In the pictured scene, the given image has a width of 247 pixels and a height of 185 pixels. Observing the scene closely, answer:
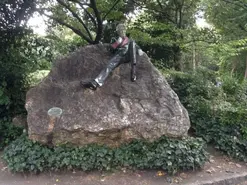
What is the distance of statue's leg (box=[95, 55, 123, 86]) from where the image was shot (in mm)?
4266

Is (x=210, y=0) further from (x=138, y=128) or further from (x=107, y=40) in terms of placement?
(x=138, y=128)

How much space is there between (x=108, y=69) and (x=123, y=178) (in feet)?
5.95

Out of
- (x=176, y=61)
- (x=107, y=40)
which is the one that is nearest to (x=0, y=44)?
(x=107, y=40)

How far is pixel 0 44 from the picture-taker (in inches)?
227

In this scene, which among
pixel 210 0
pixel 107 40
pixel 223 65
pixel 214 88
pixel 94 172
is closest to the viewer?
pixel 94 172

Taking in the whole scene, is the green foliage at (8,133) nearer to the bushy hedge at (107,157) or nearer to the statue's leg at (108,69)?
the bushy hedge at (107,157)

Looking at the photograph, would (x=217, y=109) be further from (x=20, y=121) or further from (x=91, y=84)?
(x=20, y=121)

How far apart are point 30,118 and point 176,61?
269 inches

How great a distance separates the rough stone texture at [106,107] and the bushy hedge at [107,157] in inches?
5.5

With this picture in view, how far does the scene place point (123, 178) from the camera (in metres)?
3.80

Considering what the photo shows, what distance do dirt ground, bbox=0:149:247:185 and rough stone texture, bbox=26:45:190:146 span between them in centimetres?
49

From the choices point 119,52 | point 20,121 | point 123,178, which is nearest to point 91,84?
point 119,52

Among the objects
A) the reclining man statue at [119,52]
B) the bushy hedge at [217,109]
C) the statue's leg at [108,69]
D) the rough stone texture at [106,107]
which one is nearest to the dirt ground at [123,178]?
the rough stone texture at [106,107]

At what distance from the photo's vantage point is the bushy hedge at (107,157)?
385cm
